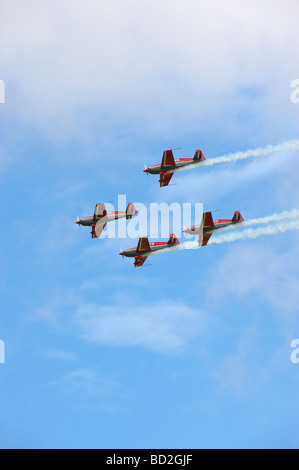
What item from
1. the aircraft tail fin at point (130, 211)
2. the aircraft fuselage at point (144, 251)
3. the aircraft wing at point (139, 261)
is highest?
the aircraft tail fin at point (130, 211)

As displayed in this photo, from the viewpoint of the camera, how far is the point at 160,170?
7032 inches

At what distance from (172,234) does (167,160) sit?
12765 mm

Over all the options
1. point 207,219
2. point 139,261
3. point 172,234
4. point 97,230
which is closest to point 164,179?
point 172,234

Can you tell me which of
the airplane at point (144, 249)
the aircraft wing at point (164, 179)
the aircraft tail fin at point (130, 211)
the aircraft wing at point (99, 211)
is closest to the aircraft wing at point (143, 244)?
the airplane at point (144, 249)

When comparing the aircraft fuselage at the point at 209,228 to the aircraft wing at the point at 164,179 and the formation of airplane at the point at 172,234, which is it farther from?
the aircraft wing at the point at 164,179

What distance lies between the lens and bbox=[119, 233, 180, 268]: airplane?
17250cm

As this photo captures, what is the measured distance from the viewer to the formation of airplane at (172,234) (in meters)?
171

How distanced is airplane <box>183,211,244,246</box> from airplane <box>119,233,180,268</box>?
11.5 ft

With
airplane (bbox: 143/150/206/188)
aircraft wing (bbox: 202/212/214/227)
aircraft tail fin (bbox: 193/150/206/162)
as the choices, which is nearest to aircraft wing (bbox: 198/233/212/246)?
aircraft wing (bbox: 202/212/214/227)

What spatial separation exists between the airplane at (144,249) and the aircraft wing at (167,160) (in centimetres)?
1209

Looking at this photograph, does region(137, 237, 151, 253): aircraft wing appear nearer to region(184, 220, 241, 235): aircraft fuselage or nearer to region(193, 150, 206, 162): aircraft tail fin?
region(184, 220, 241, 235): aircraft fuselage

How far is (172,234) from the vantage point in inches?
6860
